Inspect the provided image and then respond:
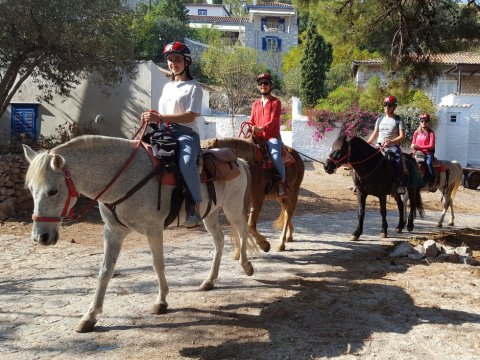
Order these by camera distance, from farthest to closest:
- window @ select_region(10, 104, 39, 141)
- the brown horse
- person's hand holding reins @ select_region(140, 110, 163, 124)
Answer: window @ select_region(10, 104, 39, 141)
the brown horse
person's hand holding reins @ select_region(140, 110, 163, 124)

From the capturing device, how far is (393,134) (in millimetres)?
8820

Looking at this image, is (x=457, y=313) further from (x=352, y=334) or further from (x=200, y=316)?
(x=200, y=316)

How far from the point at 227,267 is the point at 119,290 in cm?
159

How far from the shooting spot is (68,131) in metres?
15.1

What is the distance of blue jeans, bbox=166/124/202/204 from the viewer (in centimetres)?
416

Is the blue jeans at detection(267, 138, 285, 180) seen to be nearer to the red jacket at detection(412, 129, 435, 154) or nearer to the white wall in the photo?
Result: the red jacket at detection(412, 129, 435, 154)

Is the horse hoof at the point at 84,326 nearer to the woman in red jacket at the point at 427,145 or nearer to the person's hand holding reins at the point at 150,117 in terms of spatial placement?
the person's hand holding reins at the point at 150,117

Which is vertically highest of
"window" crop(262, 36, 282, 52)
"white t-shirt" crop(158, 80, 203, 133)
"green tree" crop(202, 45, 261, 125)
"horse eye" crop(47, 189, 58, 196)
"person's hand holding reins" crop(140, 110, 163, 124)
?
"window" crop(262, 36, 282, 52)

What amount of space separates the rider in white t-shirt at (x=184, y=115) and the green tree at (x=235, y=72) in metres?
25.3

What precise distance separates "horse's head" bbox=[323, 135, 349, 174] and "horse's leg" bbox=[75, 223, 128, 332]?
4549 mm

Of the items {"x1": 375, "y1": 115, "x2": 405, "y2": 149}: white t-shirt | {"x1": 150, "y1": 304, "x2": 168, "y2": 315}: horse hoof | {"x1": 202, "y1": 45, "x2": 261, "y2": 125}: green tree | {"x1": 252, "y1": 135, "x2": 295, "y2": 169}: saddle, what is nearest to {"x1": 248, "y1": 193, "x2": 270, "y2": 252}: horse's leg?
{"x1": 252, "y1": 135, "x2": 295, "y2": 169}: saddle

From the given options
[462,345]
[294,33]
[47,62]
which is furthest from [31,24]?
[294,33]

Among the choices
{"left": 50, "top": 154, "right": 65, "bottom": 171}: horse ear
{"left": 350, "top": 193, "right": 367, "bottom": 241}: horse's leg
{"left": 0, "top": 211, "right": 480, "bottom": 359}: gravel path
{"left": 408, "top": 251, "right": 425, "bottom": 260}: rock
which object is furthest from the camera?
{"left": 350, "top": 193, "right": 367, "bottom": 241}: horse's leg

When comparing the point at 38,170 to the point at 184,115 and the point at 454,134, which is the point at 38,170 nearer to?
the point at 184,115
